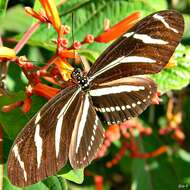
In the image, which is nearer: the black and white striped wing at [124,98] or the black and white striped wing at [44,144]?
the black and white striped wing at [44,144]

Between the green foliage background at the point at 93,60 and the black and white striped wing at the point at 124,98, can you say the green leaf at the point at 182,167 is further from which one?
the black and white striped wing at the point at 124,98

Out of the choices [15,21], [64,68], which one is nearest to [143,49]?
[64,68]

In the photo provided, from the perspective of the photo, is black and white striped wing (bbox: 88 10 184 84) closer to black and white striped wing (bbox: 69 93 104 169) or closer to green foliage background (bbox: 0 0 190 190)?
black and white striped wing (bbox: 69 93 104 169)

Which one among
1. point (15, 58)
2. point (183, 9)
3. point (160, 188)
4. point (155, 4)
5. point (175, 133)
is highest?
point (15, 58)

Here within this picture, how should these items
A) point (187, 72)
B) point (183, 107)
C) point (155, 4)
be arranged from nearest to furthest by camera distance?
1. point (187, 72)
2. point (155, 4)
3. point (183, 107)

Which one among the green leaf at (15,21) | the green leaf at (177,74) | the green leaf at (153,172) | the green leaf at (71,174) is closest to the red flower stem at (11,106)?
the green leaf at (71,174)

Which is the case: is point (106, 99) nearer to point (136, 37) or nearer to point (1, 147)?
point (136, 37)

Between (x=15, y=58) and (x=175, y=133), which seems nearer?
(x=15, y=58)

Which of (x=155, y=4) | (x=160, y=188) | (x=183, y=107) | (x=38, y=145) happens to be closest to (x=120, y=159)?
(x=160, y=188)
